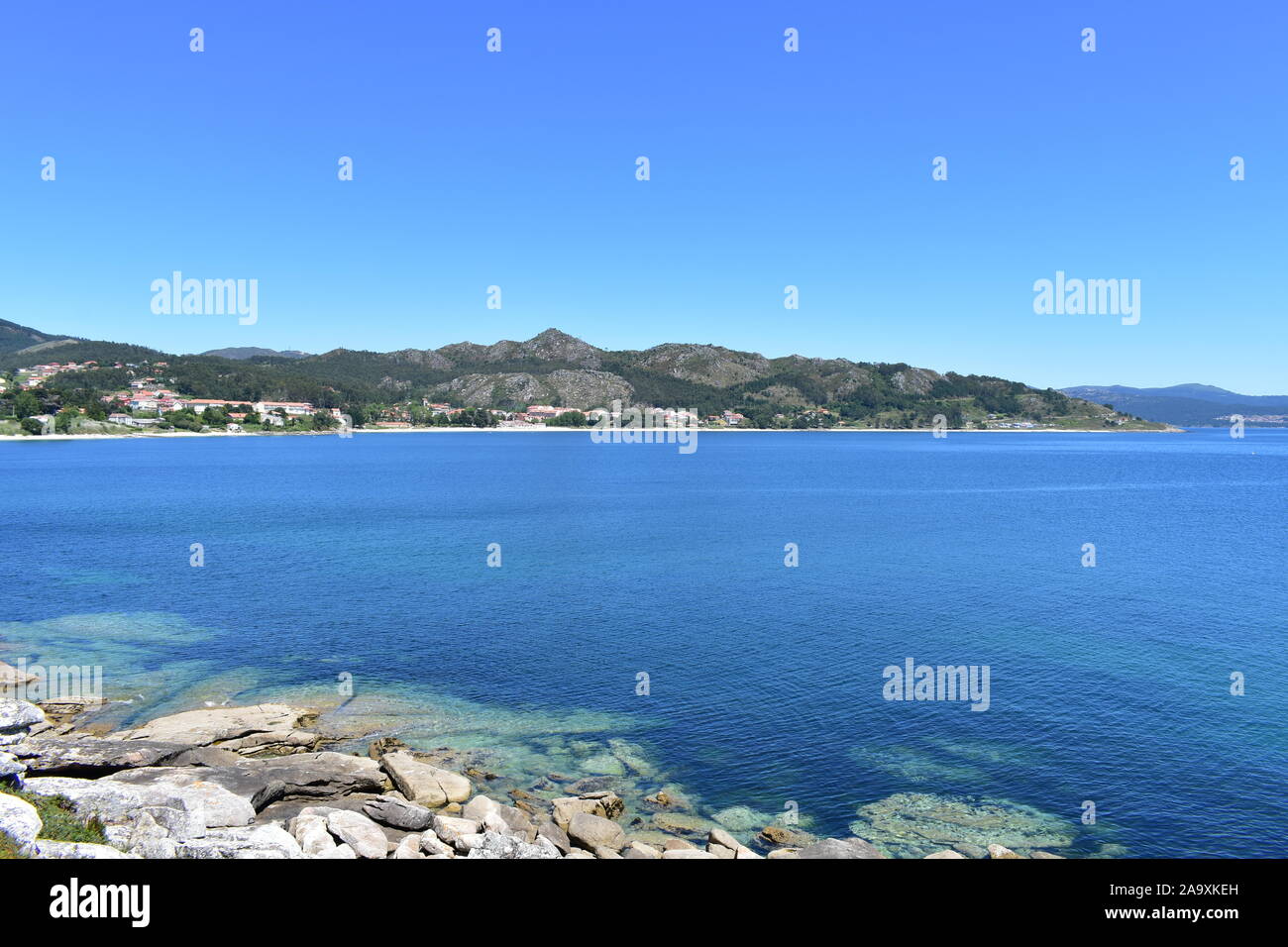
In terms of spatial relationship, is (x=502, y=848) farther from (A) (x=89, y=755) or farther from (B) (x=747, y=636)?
(B) (x=747, y=636)

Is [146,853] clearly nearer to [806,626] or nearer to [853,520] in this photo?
[806,626]

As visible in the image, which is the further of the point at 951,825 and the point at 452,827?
the point at 951,825

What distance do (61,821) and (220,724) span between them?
12.7 meters

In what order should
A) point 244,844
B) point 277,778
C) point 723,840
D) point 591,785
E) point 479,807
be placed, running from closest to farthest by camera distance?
point 244,844 < point 723,840 < point 479,807 < point 277,778 < point 591,785

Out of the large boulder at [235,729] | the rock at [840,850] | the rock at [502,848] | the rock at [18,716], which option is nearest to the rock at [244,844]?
the rock at [502,848]

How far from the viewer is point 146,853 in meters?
15.4

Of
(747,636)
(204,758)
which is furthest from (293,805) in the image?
(747,636)

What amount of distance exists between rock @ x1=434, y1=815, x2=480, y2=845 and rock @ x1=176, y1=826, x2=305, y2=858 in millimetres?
3387

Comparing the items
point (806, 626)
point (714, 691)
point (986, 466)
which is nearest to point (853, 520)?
point (806, 626)

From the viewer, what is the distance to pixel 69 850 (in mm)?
13625

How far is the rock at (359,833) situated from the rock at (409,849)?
340mm

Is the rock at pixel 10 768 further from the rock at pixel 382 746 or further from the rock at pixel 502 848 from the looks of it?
the rock at pixel 502 848

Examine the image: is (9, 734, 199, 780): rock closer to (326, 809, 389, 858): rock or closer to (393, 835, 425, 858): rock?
(326, 809, 389, 858): rock
